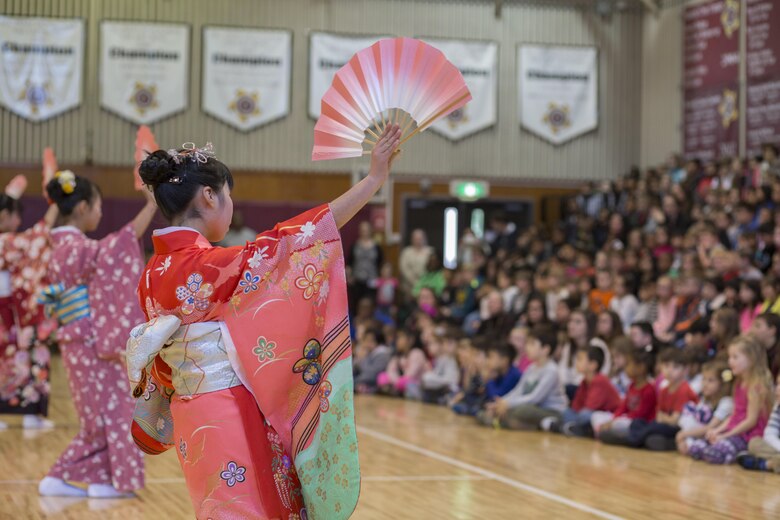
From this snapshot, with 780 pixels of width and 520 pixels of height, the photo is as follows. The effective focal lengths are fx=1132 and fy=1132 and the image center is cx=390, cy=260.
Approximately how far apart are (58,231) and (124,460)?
3.46ft

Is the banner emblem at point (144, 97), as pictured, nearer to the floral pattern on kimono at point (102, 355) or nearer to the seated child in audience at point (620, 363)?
the seated child in audience at point (620, 363)

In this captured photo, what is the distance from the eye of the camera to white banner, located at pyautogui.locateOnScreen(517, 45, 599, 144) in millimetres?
15117

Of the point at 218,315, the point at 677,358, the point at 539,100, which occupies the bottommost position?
the point at 677,358

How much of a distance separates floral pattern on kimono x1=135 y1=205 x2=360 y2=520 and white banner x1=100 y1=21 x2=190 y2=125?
12.1 metres

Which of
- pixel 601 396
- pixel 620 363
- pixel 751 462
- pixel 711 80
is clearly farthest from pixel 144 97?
pixel 751 462

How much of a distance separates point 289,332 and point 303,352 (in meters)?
0.06

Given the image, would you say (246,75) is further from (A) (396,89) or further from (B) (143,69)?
(A) (396,89)

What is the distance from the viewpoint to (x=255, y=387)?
2.62m

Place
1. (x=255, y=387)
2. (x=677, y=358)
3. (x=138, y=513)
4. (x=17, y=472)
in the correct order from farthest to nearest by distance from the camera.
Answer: (x=677, y=358)
(x=17, y=472)
(x=138, y=513)
(x=255, y=387)

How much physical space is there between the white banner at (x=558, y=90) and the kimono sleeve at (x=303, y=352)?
12772 mm

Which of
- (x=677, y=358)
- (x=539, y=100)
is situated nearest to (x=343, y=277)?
(x=677, y=358)

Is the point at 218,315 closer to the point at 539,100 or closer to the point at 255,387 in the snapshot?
the point at 255,387

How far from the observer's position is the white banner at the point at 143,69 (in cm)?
1431

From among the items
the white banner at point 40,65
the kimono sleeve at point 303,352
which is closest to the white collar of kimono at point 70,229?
the kimono sleeve at point 303,352
